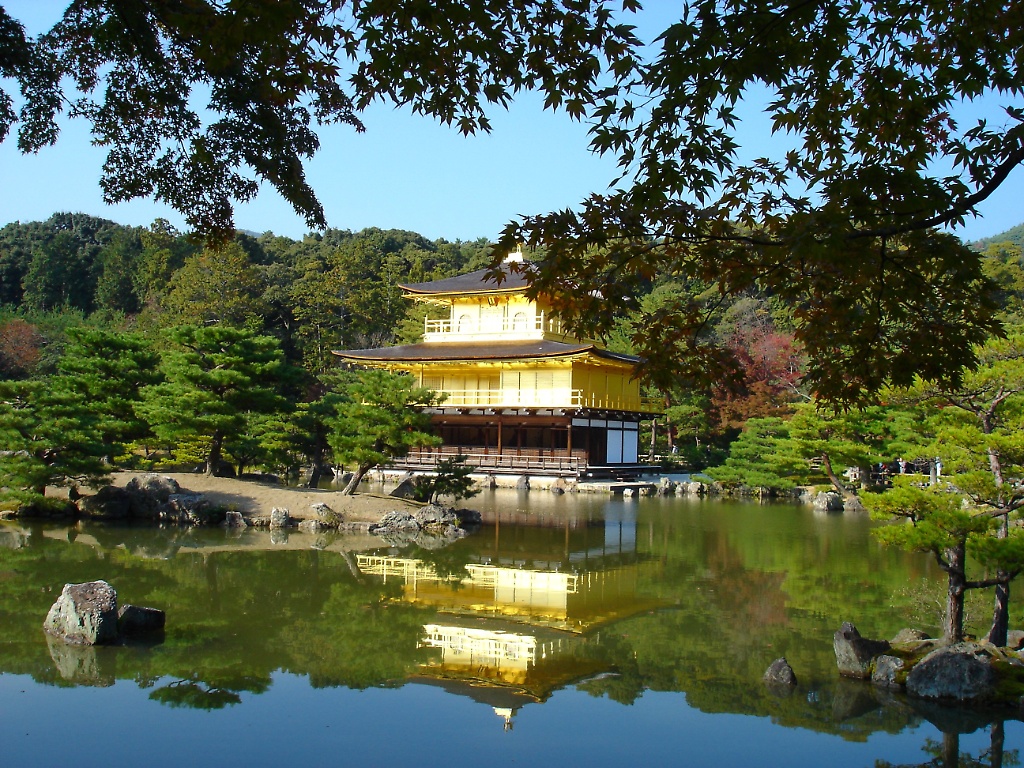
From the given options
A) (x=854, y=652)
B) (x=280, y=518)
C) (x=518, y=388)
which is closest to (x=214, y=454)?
(x=280, y=518)

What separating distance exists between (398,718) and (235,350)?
11487 mm

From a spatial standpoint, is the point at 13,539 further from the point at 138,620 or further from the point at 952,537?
the point at 952,537

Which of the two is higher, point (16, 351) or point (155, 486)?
point (16, 351)

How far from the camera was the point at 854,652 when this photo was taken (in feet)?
19.4

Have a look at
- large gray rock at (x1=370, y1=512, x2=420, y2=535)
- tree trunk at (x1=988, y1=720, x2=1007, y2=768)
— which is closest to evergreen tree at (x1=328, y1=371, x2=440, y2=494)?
large gray rock at (x1=370, y1=512, x2=420, y2=535)

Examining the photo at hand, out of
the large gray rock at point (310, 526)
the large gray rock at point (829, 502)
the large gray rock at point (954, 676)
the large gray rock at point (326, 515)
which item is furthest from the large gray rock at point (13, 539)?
the large gray rock at point (829, 502)

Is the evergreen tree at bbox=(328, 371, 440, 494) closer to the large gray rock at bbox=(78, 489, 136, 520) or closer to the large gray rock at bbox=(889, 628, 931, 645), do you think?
the large gray rock at bbox=(78, 489, 136, 520)

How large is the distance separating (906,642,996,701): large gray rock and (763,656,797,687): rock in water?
0.74 m

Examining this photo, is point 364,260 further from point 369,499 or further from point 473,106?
point 473,106

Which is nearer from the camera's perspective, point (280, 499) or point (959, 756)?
point (959, 756)

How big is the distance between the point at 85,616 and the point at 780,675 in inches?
197

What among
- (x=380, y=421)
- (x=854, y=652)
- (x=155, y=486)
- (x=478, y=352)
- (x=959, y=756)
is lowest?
(x=959, y=756)

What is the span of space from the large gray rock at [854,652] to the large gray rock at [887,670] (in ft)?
0.22

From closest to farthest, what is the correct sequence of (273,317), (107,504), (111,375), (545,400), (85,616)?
1. (85,616)
2. (107,504)
3. (111,375)
4. (545,400)
5. (273,317)
